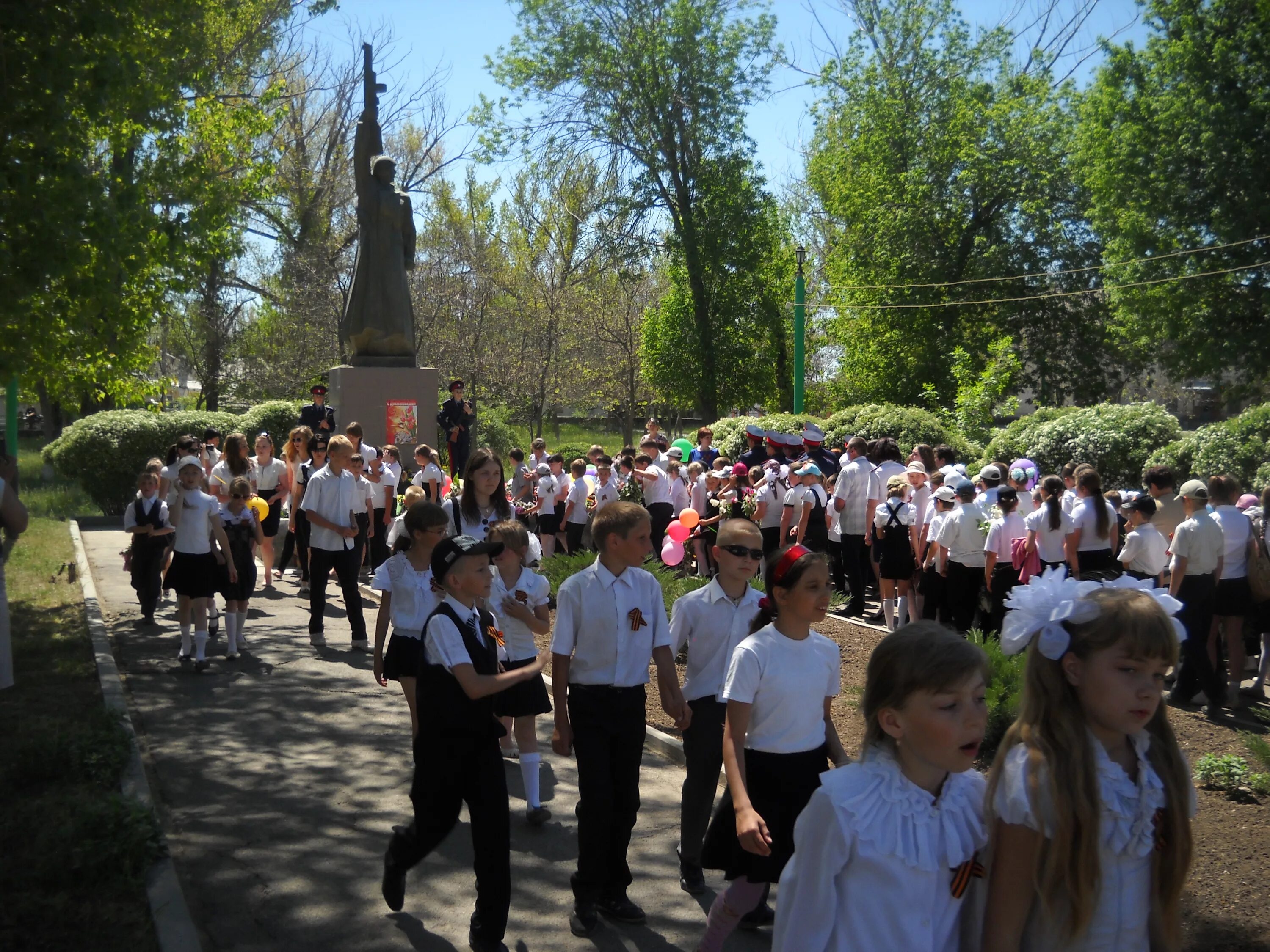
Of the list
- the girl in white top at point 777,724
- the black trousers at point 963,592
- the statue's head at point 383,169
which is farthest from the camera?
the statue's head at point 383,169

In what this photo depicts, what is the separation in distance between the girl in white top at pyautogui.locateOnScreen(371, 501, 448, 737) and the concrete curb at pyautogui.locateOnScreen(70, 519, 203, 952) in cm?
142

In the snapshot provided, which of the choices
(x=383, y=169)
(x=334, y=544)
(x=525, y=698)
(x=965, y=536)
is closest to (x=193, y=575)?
Result: (x=334, y=544)

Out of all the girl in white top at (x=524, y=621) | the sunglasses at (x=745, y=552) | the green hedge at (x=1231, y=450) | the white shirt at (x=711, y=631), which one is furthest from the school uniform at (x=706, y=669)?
the green hedge at (x=1231, y=450)

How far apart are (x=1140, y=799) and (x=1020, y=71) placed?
41137mm

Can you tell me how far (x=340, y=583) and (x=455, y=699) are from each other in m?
6.13

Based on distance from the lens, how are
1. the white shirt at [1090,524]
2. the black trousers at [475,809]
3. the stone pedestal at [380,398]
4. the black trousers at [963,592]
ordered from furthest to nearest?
the stone pedestal at [380,398]
the black trousers at [963,592]
the white shirt at [1090,524]
the black trousers at [475,809]

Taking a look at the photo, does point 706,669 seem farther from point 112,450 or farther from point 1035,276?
point 1035,276

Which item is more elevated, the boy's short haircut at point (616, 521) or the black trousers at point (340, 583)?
the boy's short haircut at point (616, 521)

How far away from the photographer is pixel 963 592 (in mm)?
10680

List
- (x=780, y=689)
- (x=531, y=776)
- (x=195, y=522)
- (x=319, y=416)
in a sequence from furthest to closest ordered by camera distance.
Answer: (x=319, y=416), (x=195, y=522), (x=531, y=776), (x=780, y=689)

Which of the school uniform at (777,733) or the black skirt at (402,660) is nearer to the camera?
the school uniform at (777,733)

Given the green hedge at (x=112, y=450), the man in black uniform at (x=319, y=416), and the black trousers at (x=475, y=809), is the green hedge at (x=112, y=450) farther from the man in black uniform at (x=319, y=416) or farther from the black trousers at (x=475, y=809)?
the black trousers at (x=475, y=809)

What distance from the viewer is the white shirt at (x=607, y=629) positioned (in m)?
5.01

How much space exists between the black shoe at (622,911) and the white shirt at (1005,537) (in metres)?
6.19
